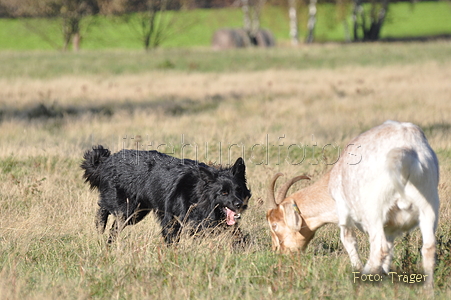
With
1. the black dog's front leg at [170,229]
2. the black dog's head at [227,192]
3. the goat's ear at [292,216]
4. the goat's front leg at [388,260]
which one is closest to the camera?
the goat's front leg at [388,260]

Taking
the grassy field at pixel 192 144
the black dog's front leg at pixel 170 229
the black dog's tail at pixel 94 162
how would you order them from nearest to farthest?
1. the grassy field at pixel 192 144
2. the black dog's front leg at pixel 170 229
3. the black dog's tail at pixel 94 162

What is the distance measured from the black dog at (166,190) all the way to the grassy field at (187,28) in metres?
42.6

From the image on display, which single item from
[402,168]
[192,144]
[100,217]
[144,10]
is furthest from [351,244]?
[144,10]

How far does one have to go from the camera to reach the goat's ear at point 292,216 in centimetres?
487

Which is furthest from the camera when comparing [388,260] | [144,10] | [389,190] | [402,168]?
[144,10]

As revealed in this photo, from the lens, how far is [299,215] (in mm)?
4895

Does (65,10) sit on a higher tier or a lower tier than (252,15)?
lower

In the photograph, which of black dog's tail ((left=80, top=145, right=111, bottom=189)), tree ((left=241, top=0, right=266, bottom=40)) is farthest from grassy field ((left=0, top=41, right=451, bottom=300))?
tree ((left=241, top=0, right=266, bottom=40))

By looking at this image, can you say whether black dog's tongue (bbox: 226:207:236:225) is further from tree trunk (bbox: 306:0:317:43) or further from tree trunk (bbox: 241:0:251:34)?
tree trunk (bbox: 306:0:317:43)

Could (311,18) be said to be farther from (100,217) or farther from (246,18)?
(100,217)

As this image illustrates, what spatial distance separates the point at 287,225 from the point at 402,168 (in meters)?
1.25

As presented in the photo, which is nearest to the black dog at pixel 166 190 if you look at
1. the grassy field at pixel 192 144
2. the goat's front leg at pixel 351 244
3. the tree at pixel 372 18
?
the grassy field at pixel 192 144

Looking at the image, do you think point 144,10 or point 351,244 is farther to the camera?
point 144,10

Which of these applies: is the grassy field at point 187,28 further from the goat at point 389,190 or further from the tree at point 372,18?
the goat at point 389,190
